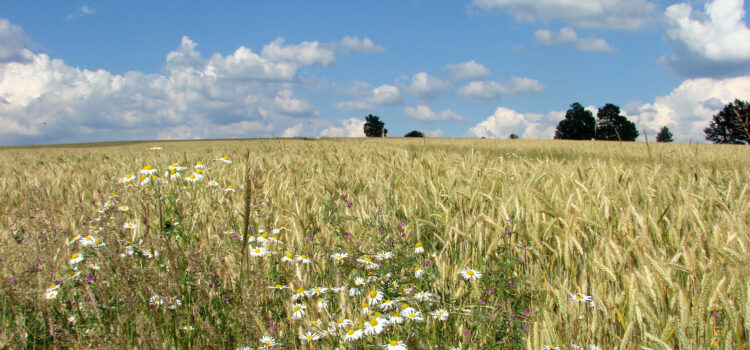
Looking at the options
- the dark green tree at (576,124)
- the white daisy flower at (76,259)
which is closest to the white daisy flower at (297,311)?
the white daisy flower at (76,259)

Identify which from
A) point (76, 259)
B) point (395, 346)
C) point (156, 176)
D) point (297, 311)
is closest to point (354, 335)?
point (395, 346)

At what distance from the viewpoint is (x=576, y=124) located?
67.2 metres

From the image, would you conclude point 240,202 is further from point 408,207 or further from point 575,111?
point 575,111

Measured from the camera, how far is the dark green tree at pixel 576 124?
219 feet

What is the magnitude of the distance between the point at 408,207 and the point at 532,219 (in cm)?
89

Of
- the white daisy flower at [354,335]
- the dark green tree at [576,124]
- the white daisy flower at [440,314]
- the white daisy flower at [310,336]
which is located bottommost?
the white daisy flower at [310,336]

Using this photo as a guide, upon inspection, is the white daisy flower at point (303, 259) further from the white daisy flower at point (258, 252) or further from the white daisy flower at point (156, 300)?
the white daisy flower at point (156, 300)

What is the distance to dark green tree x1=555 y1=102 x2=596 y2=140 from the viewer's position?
66.9 meters

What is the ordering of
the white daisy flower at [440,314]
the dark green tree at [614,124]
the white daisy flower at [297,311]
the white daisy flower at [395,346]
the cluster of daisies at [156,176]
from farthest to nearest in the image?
the dark green tree at [614,124] < the cluster of daisies at [156,176] < the white daisy flower at [297,311] < the white daisy flower at [440,314] < the white daisy flower at [395,346]

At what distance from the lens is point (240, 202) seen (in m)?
3.15

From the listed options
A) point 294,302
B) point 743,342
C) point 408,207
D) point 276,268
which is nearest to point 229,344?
point 294,302

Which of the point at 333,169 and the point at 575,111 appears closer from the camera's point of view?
the point at 333,169

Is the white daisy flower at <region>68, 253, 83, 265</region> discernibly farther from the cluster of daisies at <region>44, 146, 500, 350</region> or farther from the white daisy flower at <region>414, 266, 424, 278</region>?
the white daisy flower at <region>414, 266, 424, 278</region>

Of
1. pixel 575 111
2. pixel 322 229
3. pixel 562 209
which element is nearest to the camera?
pixel 562 209
